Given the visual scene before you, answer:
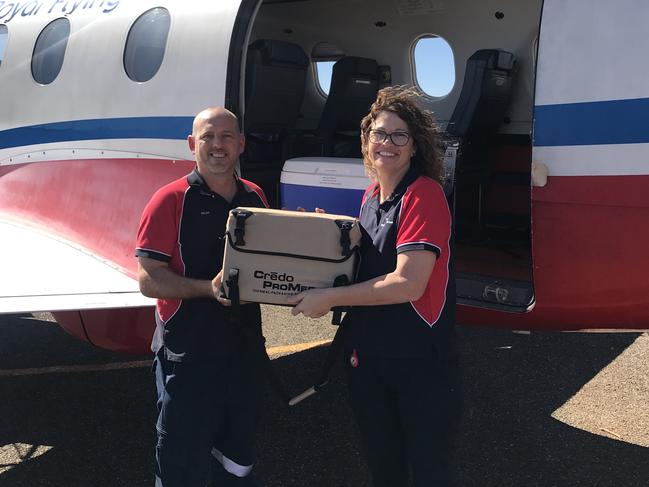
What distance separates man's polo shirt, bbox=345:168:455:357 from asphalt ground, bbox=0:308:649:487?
0.32 meters

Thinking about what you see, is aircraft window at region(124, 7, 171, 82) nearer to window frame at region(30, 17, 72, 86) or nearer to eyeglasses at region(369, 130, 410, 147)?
window frame at region(30, 17, 72, 86)

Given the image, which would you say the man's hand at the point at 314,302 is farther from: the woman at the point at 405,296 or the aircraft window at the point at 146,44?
the aircraft window at the point at 146,44

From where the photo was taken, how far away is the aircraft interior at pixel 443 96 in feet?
17.2

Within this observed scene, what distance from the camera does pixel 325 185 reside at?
3.94 m

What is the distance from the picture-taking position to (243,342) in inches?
103

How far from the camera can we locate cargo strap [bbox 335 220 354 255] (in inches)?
90.4

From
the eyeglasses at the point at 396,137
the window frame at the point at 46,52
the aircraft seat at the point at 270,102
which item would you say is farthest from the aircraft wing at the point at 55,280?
the eyeglasses at the point at 396,137

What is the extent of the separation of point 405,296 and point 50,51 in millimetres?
4044

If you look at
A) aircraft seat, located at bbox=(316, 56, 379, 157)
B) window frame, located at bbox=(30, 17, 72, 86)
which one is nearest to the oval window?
window frame, located at bbox=(30, 17, 72, 86)

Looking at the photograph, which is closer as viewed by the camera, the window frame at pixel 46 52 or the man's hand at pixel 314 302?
the man's hand at pixel 314 302

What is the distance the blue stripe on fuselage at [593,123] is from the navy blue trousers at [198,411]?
5.14ft

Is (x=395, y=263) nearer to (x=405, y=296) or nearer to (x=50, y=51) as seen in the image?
(x=405, y=296)

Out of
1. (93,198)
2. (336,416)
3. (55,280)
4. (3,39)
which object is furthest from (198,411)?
(3,39)

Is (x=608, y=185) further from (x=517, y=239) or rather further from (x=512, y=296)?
(x=517, y=239)
